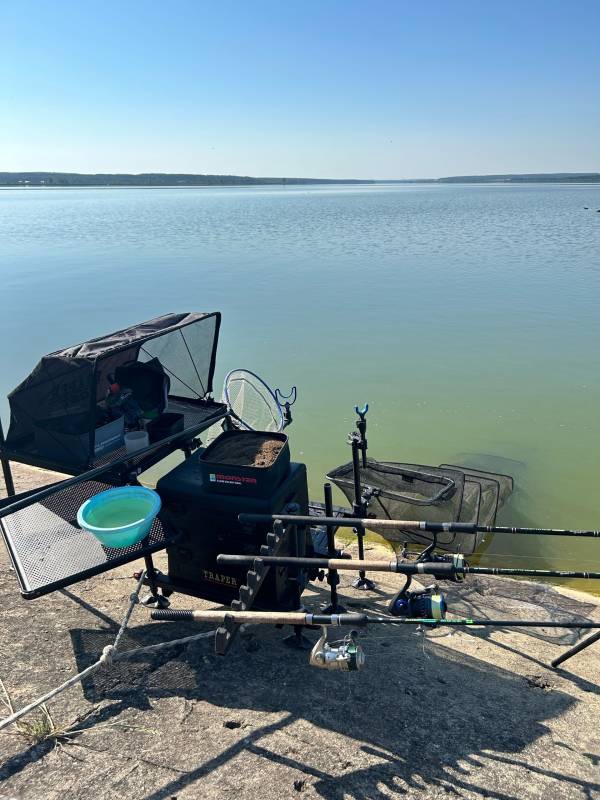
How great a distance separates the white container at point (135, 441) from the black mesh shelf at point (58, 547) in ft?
2.43

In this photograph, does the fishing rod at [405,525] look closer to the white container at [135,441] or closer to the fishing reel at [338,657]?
the fishing reel at [338,657]

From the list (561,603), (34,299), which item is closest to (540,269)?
(34,299)

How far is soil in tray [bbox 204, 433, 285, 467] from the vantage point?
4.80 metres

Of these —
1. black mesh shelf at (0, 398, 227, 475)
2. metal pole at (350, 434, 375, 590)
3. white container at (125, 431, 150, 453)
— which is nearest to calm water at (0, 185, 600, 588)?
metal pole at (350, 434, 375, 590)

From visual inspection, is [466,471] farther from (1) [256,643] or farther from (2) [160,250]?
(2) [160,250]

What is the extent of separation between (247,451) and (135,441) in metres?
1.41

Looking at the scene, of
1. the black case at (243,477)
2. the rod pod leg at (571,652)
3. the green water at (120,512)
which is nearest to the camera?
the rod pod leg at (571,652)

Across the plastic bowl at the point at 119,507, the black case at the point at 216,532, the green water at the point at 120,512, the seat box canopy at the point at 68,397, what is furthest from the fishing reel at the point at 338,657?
the seat box canopy at the point at 68,397

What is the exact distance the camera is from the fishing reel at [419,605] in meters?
4.66

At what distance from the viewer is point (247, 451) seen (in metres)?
4.97

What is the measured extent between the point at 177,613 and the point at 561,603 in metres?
4.40

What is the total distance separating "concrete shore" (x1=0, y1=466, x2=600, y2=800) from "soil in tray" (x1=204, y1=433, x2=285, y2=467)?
1.43 metres

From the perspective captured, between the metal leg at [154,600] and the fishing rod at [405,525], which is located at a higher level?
the fishing rod at [405,525]

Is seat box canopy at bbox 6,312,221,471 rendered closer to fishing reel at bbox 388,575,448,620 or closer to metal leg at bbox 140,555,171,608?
metal leg at bbox 140,555,171,608
